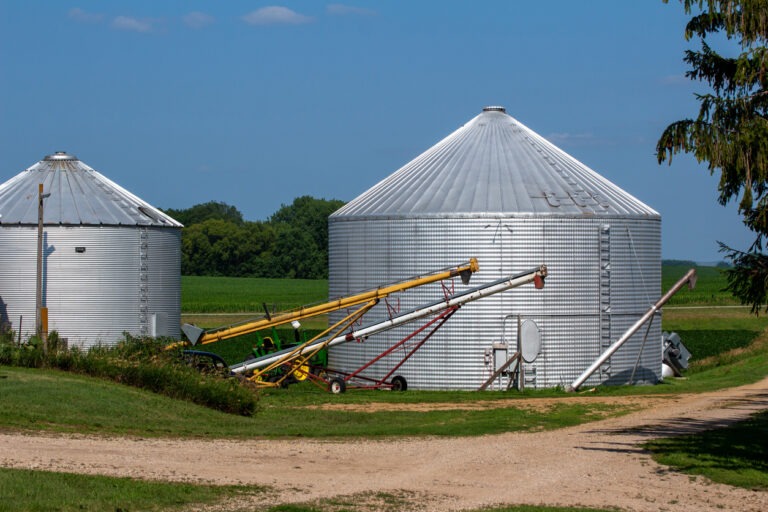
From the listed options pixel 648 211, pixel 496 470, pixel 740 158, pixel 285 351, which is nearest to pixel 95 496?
pixel 496 470

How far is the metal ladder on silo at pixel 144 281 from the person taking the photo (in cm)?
4091

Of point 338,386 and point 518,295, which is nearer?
point 338,386

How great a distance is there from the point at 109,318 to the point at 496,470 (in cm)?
2222

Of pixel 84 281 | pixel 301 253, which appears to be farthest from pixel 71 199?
pixel 301 253

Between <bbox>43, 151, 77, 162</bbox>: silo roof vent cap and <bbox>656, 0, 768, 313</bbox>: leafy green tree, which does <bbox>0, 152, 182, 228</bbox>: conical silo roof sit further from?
<bbox>656, 0, 768, 313</bbox>: leafy green tree

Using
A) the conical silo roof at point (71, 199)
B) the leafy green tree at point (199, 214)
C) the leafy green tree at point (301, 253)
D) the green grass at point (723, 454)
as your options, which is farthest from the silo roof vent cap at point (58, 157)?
the leafy green tree at point (199, 214)

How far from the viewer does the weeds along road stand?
18266 millimetres

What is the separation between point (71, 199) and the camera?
137 ft

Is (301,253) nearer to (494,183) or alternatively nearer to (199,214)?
(199,214)

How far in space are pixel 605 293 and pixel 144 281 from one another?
15.5 meters

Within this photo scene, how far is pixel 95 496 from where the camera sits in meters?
16.6

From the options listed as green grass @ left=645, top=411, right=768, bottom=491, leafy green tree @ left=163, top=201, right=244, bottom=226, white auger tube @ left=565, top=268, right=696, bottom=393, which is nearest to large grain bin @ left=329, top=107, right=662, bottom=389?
white auger tube @ left=565, top=268, right=696, bottom=393

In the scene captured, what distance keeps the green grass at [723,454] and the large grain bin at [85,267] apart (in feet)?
70.1

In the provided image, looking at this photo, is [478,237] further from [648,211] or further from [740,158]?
[740,158]
